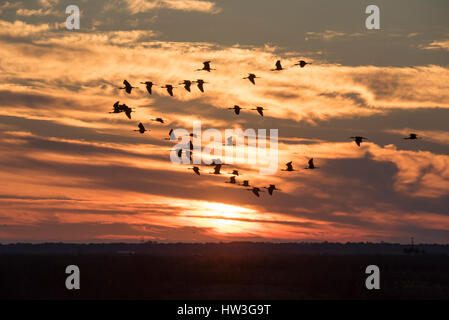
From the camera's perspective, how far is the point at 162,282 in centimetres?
10044

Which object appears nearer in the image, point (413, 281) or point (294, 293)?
point (294, 293)

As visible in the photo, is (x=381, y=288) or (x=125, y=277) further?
(x=125, y=277)
